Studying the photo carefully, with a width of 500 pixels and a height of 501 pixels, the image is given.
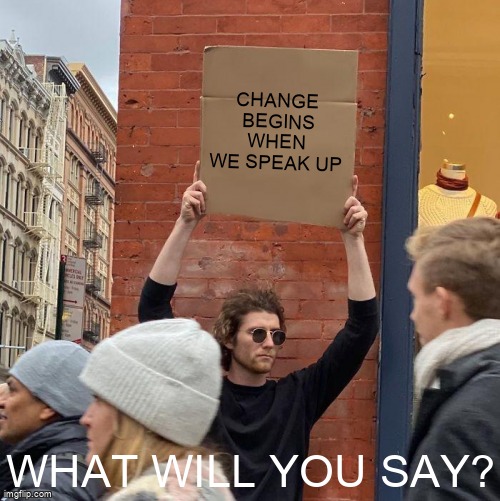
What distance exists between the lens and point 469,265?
3.14m

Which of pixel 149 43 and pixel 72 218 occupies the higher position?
pixel 72 218

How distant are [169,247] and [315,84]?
37.5 inches

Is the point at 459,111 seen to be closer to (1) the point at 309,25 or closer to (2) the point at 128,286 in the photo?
(1) the point at 309,25

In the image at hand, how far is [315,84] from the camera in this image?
5297 millimetres

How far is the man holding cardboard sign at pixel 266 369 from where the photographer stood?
4.79 metres

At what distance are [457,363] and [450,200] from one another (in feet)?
10.6

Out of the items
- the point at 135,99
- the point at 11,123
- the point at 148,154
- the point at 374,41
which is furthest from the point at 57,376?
the point at 11,123

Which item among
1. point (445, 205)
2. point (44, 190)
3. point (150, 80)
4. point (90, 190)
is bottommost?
point (445, 205)

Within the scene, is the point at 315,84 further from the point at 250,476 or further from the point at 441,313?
the point at 441,313

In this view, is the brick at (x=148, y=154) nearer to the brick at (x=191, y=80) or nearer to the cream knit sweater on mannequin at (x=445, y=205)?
the brick at (x=191, y=80)

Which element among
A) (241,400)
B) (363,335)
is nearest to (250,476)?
(241,400)

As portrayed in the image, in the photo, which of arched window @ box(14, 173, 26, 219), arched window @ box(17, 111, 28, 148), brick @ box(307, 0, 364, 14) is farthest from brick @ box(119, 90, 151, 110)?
arched window @ box(17, 111, 28, 148)

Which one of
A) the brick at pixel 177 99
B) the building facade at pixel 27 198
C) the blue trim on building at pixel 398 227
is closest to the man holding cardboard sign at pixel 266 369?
the blue trim on building at pixel 398 227

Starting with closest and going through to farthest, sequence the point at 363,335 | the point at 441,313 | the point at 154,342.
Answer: the point at 154,342 → the point at 441,313 → the point at 363,335
